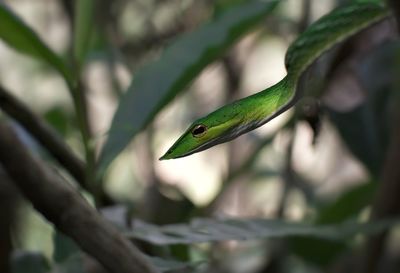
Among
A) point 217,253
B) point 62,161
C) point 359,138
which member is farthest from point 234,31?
point 217,253

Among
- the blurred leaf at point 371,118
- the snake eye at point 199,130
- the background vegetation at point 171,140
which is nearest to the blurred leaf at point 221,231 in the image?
the background vegetation at point 171,140

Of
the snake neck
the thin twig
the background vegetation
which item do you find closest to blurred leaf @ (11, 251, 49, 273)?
the background vegetation

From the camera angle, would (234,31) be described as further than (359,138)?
No

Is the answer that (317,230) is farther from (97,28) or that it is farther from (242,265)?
(97,28)

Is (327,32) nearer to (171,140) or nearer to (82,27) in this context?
(82,27)

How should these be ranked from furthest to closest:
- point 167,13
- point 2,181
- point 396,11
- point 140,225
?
point 167,13
point 2,181
point 140,225
point 396,11

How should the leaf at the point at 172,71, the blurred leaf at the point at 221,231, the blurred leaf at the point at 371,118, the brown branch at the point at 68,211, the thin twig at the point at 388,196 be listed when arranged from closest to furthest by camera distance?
the brown branch at the point at 68,211 → the blurred leaf at the point at 221,231 → the leaf at the point at 172,71 → the thin twig at the point at 388,196 → the blurred leaf at the point at 371,118

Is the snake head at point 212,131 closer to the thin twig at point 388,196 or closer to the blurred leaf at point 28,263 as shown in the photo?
the blurred leaf at point 28,263
